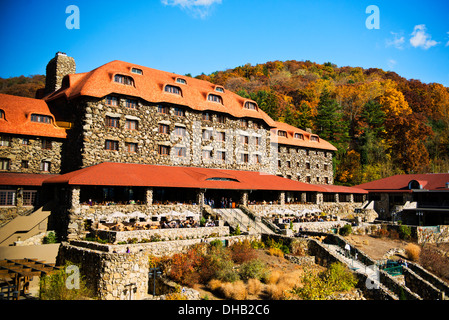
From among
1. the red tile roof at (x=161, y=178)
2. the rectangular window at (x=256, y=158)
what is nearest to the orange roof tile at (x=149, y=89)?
the rectangular window at (x=256, y=158)

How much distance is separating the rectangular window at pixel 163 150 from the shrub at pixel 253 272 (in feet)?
62.0

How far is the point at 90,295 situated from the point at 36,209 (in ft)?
47.2

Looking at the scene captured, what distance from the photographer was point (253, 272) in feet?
67.1

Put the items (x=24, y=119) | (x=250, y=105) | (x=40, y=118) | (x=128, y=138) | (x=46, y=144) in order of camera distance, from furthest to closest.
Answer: (x=250, y=105), (x=128, y=138), (x=40, y=118), (x=46, y=144), (x=24, y=119)

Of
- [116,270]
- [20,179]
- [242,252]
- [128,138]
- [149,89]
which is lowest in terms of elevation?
[116,270]

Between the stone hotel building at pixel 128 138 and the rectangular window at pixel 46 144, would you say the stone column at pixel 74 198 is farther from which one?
the rectangular window at pixel 46 144

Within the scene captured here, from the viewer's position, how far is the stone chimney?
3941 centimetres

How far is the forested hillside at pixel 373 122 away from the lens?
203ft

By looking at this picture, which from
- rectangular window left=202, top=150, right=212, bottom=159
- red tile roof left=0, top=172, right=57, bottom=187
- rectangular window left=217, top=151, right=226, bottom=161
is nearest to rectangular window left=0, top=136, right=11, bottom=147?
red tile roof left=0, top=172, right=57, bottom=187

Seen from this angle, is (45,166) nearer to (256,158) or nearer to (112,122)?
(112,122)

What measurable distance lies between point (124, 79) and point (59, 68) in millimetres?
10639

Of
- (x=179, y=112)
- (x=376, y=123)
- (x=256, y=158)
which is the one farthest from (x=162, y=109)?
(x=376, y=123)

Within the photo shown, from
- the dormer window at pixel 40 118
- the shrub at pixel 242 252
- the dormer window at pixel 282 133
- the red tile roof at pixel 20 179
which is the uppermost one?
the dormer window at pixel 282 133
